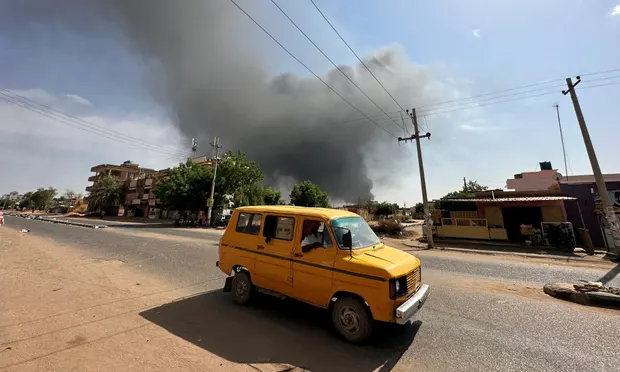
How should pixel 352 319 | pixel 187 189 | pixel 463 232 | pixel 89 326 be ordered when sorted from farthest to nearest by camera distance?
pixel 187 189 → pixel 463 232 → pixel 89 326 → pixel 352 319

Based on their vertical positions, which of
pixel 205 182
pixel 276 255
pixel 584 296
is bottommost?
pixel 584 296

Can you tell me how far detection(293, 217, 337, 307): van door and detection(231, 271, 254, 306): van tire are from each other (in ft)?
4.36

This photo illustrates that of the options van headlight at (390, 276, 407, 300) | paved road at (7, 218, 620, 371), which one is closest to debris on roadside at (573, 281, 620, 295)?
paved road at (7, 218, 620, 371)

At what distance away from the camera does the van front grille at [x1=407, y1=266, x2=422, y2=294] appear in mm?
4186

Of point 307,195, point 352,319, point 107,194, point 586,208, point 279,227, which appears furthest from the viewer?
point 307,195

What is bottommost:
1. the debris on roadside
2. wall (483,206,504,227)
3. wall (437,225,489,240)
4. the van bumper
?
the debris on roadside

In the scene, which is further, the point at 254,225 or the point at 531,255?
the point at 531,255

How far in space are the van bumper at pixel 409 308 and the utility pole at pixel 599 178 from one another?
1466cm

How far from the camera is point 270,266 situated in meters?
5.13

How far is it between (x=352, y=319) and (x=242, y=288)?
106 inches

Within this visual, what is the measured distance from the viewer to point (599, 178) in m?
12.6

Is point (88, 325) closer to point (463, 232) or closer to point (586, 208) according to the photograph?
point (463, 232)

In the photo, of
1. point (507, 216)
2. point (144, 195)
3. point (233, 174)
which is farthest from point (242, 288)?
point (144, 195)

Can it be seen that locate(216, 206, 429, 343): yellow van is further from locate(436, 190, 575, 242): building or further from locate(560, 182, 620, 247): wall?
locate(560, 182, 620, 247): wall
